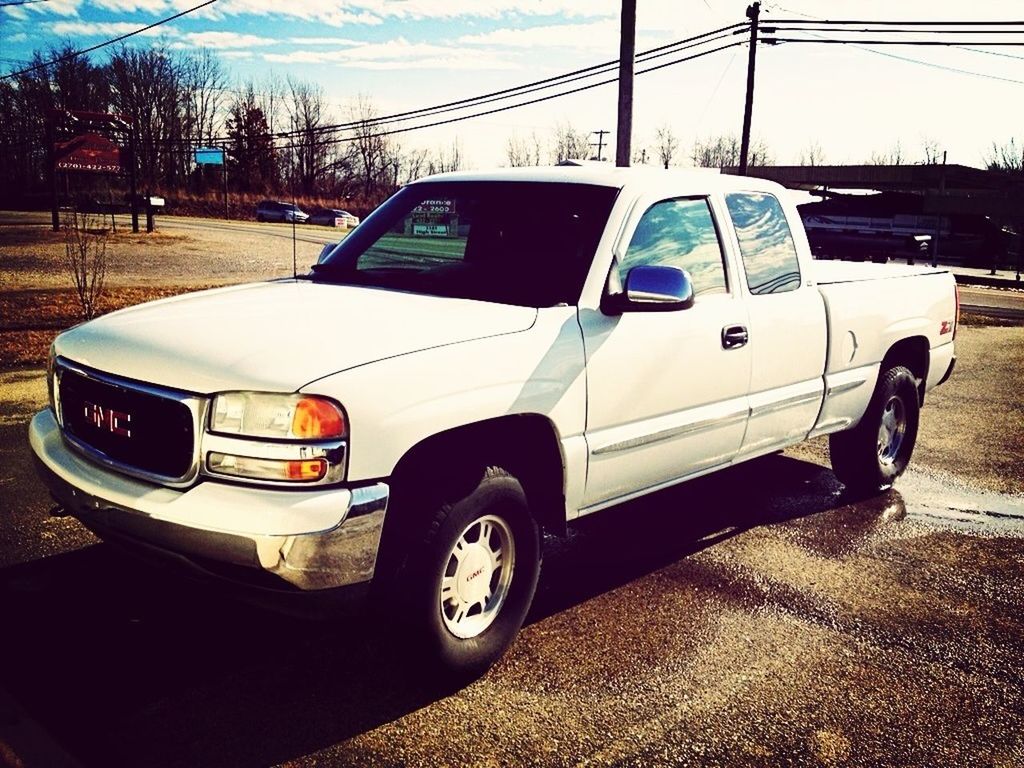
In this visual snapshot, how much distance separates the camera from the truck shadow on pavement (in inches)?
115

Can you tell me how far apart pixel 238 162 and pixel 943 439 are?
84.8 meters

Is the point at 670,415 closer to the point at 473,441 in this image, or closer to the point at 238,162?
the point at 473,441

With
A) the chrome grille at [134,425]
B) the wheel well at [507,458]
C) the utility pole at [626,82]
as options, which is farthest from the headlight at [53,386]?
the utility pole at [626,82]

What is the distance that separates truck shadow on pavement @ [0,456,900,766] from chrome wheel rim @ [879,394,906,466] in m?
1.44

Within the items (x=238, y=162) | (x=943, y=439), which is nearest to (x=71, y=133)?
(x=943, y=439)

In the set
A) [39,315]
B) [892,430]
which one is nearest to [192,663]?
[892,430]

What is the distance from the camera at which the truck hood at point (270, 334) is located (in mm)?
2814

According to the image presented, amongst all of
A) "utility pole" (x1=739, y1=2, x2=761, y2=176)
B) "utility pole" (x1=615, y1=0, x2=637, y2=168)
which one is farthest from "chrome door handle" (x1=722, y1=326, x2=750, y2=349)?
"utility pole" (x1=739, y1=2, x2=761, y2=176)

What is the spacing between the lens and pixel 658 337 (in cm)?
388

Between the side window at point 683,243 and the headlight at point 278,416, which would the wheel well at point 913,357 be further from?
the headlight at point 278,416

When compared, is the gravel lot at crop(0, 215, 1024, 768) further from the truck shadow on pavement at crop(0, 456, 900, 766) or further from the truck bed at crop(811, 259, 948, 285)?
the truck bed at crop(811, 259, 948, 285)

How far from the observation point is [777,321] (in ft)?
15.1

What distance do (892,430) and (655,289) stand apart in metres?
3.41

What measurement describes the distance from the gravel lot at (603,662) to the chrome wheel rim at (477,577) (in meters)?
0.25
